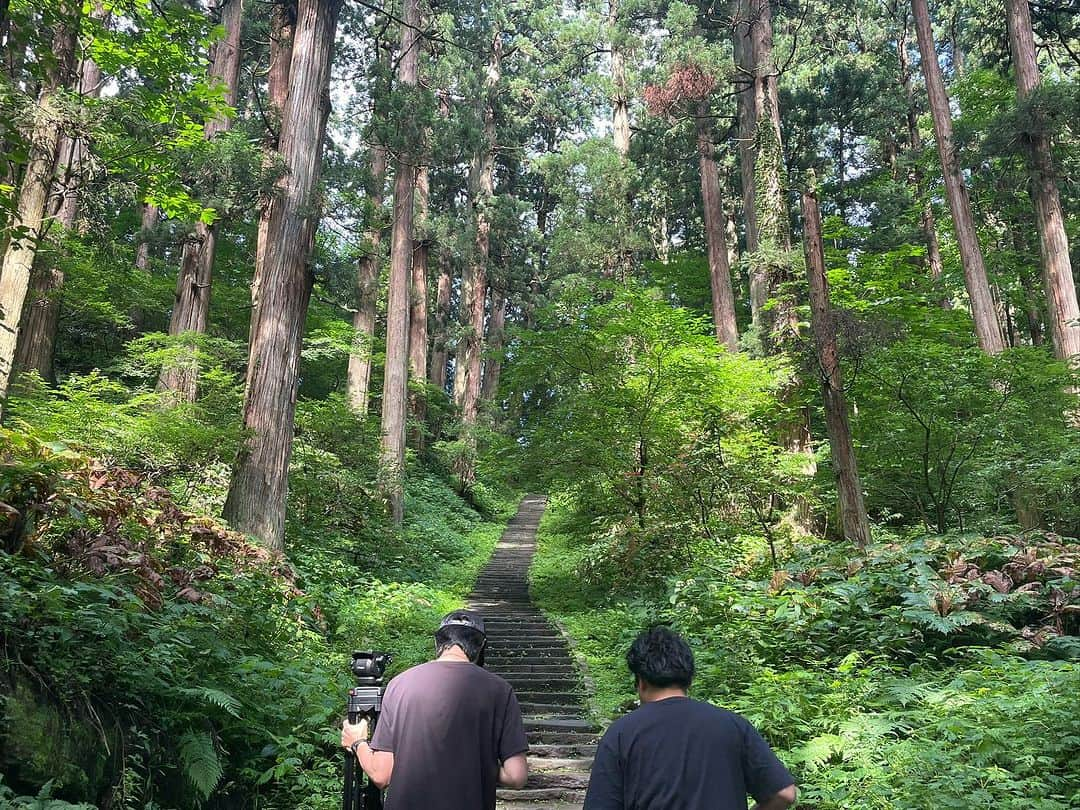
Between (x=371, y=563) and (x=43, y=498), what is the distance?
8640mm

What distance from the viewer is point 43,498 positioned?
4703 mm

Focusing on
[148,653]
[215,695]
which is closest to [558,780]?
[215,695]

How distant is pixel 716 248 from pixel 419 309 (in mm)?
9255

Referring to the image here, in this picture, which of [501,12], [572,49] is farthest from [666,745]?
[501,12]

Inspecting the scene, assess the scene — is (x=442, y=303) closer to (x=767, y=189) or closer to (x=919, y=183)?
(x=767, y=189)

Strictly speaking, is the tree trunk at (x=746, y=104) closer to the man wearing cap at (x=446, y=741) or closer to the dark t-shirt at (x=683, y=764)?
the man wearing cap at (x=446, y=741)

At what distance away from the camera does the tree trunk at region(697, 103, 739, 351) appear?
18.0 metres

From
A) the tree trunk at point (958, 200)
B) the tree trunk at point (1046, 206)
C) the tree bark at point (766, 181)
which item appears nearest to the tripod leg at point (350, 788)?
the tree bark at point (766, 181)

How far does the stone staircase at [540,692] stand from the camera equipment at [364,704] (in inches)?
117

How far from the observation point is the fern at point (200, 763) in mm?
3648

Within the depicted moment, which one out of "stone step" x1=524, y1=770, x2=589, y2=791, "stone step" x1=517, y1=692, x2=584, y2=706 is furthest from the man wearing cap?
"stone step" x1=517, y1=692, x2=584, y2=706

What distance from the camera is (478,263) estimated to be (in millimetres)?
25250

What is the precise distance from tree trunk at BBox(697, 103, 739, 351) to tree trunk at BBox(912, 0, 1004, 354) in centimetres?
460

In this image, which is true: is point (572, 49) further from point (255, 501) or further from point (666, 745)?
point (666, 745)
